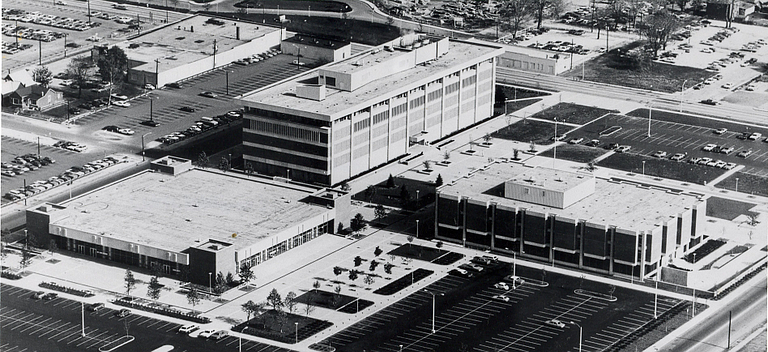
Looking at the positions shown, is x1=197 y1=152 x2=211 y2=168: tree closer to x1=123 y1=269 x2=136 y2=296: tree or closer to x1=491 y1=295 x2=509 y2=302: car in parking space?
x1=123 y1=269 x2=136 y2=296: tree

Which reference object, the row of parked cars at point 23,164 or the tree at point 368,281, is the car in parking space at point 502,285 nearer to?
the tree at point 368,281

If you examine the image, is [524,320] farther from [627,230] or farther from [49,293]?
[49,293]

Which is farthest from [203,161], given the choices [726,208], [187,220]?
[726,208]

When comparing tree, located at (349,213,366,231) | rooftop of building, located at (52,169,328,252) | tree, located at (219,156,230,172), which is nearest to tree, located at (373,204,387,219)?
tree, located at (349,213,366,231)

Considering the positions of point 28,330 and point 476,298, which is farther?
point 476,298

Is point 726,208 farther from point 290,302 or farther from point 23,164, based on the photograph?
point 23,164

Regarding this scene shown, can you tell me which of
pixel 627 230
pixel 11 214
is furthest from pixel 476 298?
pixel 11 214
